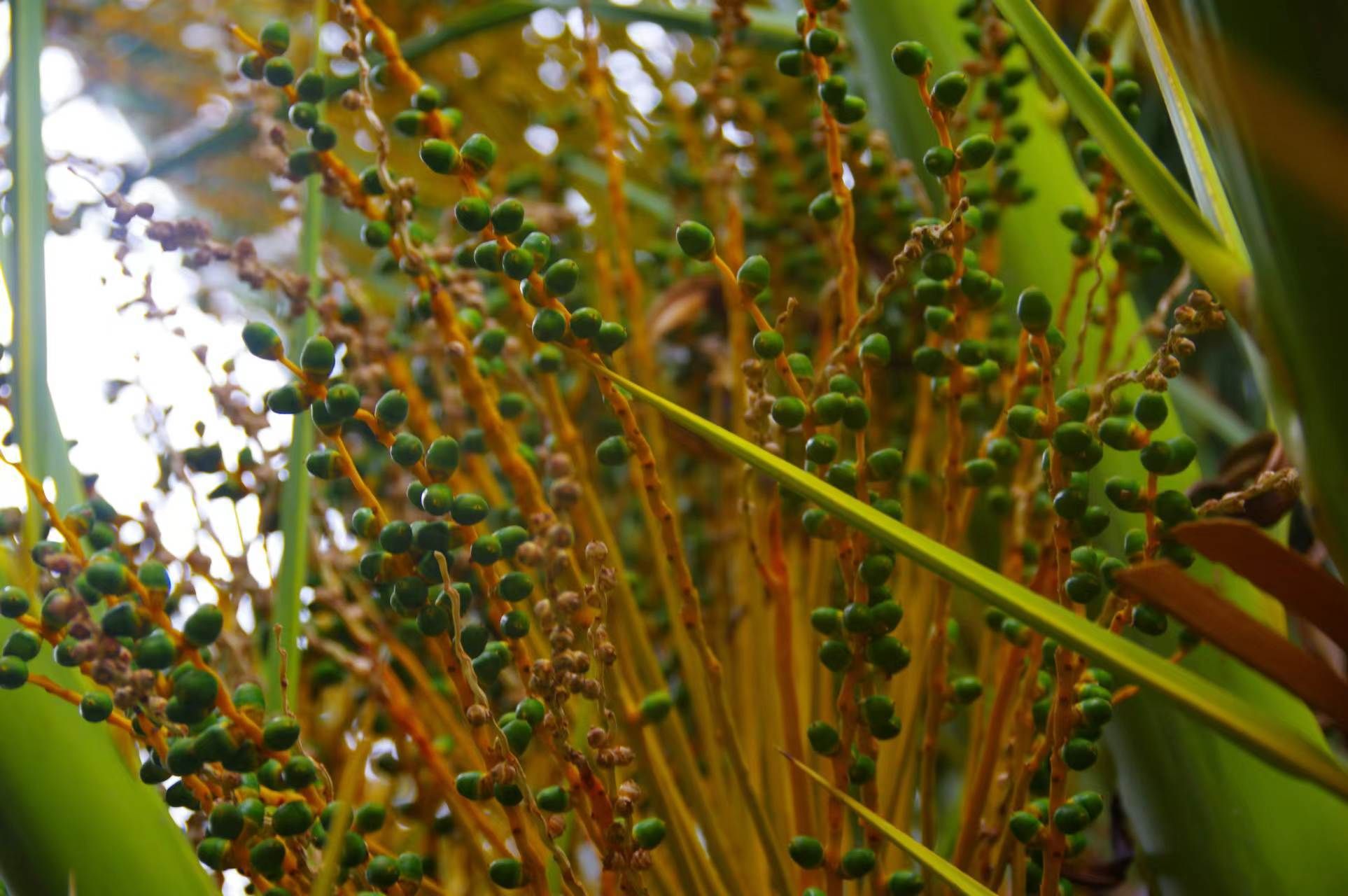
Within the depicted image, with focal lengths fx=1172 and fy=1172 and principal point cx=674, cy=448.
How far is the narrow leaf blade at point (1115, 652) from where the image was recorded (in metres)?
0.24

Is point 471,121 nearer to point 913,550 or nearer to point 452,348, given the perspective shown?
point 452,348

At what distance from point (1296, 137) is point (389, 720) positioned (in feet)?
1.24

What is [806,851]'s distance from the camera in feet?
1.13

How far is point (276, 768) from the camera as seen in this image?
0.33 metres

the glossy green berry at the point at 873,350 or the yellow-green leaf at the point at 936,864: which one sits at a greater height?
the glossy green berry at the point at 873,350

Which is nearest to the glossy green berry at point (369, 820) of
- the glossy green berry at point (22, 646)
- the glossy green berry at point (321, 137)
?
the glossy green berry at point (22, 646)

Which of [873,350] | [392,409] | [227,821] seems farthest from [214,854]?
[873,350]

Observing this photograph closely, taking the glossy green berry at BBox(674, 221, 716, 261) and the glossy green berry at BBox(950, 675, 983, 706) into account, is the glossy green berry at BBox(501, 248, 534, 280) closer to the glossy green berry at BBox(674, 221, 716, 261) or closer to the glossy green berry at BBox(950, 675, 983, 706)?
the glossy green berry at BBox(674, 221, 716, 261)

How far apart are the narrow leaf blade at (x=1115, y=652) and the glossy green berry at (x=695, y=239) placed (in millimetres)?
108

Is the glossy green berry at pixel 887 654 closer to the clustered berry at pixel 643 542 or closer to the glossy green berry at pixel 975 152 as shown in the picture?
the clustered berry at pixel 643 542

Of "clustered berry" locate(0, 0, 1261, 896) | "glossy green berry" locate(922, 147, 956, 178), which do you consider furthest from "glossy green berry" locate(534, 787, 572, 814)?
"glossy green berry" locate(922, 147, 956, 178)

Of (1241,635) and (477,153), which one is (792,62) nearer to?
(477,153)

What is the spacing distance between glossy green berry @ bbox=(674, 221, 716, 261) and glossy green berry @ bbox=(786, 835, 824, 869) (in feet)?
0.57

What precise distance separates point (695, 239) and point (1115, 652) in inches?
6.5
